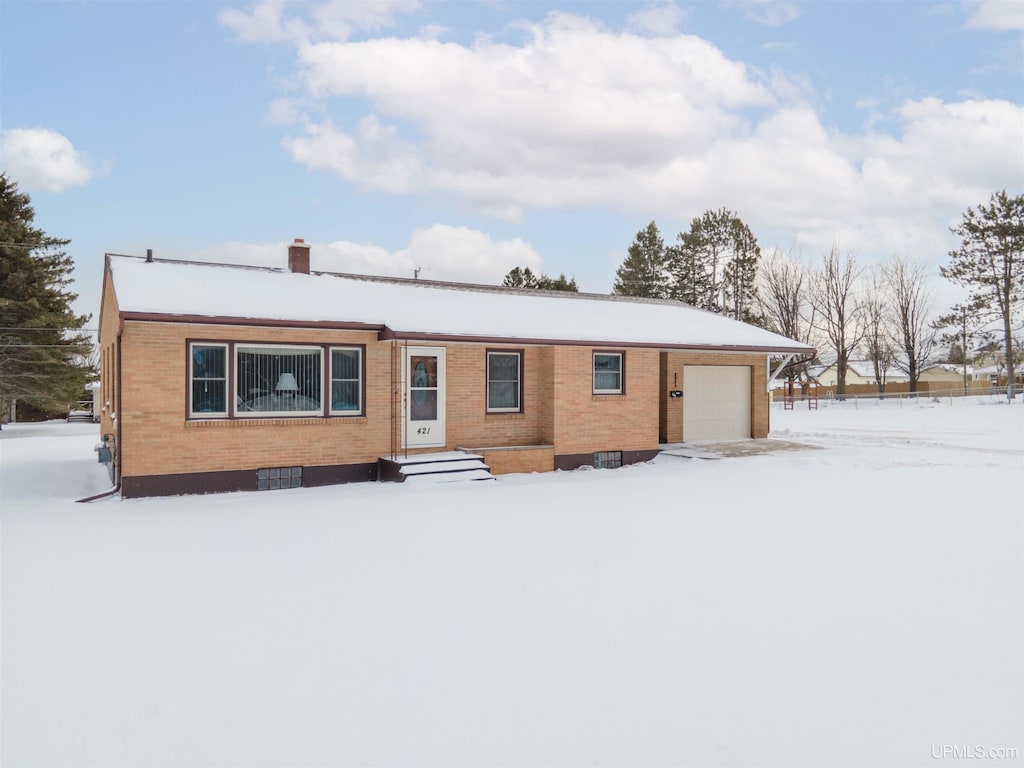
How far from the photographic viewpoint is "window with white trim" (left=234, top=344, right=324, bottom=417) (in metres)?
11.1

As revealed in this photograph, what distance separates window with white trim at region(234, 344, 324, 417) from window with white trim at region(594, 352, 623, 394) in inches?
231

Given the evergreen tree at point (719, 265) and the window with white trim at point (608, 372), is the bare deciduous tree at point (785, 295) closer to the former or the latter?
the evergreen tree at point (719, 265)

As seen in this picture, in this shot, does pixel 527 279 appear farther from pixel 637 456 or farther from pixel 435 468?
pixel 435 468

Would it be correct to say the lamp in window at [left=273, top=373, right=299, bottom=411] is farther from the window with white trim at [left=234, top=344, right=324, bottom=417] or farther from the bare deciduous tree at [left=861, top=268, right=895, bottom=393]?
the bare deciduous tree at [left=861, top=268, right=895, bottom=393]

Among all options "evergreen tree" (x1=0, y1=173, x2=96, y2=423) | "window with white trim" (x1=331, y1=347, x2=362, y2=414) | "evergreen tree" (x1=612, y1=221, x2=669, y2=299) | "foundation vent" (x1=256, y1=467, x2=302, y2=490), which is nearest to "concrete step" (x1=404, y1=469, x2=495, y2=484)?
"window with white trim" (x1=331, y1=347, x2=362, y2=414)

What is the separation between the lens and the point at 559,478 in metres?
12.6

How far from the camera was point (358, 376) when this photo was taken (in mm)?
12094

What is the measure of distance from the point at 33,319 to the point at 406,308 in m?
23.9

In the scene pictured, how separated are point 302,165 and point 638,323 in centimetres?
1212

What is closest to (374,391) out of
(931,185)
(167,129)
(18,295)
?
(167,129)

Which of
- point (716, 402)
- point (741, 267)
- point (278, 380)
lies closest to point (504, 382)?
point (278, 380)

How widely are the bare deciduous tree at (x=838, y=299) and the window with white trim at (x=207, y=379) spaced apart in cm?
4867

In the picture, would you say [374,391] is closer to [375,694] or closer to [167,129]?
[375,694]

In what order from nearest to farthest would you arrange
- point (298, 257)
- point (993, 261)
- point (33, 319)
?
point (298, 257)
point (33, 319)
point (993, 261)
